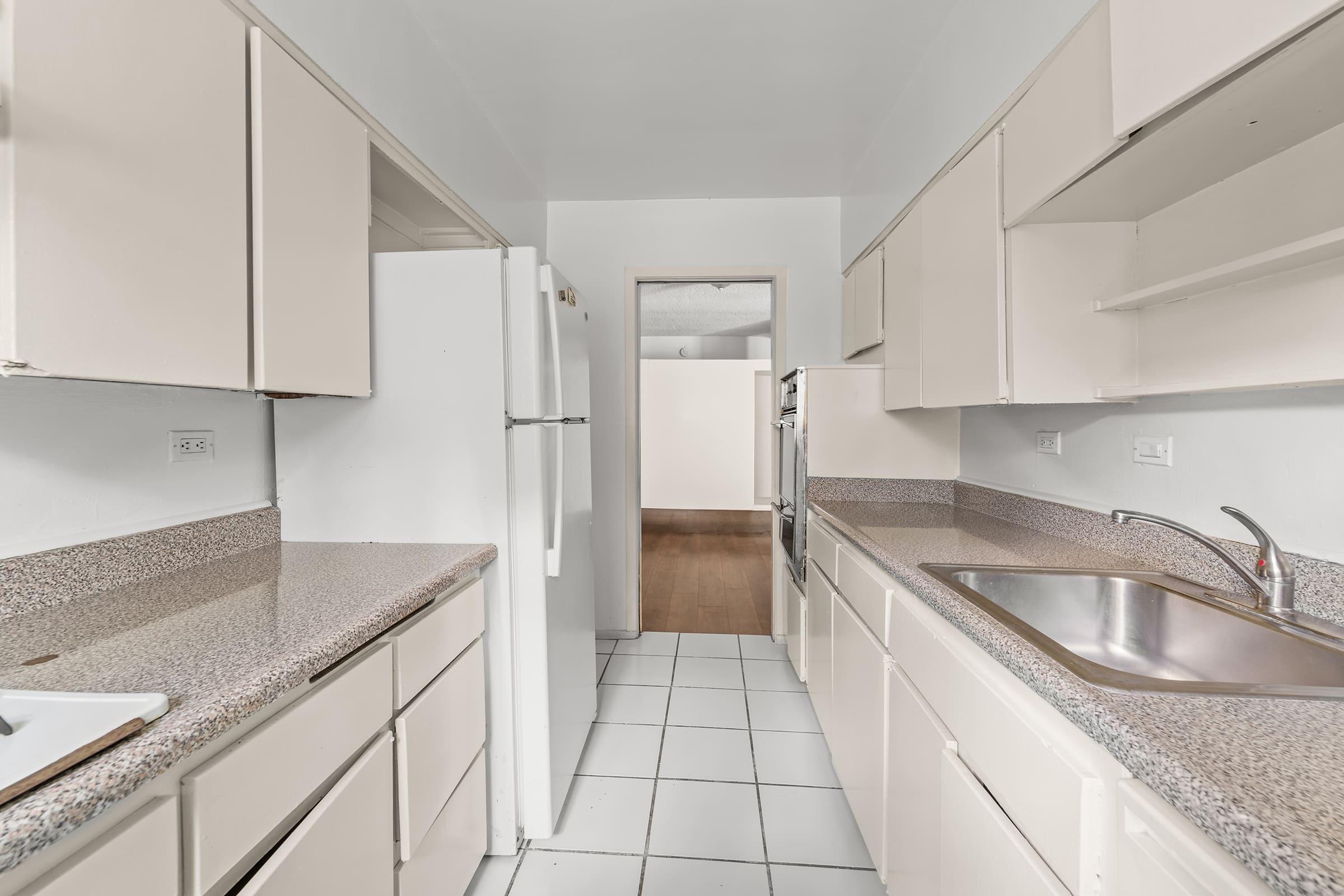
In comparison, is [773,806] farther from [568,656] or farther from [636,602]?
[636,602]

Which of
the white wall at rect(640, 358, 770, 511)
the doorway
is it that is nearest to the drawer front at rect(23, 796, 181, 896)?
the doorway

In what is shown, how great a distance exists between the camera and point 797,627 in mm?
2568

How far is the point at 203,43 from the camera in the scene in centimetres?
98

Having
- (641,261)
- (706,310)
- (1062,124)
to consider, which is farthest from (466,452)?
(706,310)

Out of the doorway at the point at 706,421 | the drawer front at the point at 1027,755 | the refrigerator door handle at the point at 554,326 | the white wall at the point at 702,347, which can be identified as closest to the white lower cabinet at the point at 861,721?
the drawer front at the point at 1027,755

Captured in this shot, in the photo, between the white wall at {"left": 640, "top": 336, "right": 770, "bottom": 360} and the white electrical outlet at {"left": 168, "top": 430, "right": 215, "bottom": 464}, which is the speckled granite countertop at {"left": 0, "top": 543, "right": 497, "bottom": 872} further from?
the white wall at {"left": 640, "top": 336, "right": 770, "bottom": 360}

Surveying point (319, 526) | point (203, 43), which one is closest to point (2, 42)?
point (203, 43)

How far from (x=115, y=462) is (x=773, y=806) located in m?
2.03

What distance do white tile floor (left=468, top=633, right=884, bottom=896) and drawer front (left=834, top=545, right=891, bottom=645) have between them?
71 cm

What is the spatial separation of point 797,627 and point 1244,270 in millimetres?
2082

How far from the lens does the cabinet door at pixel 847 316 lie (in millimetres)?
2861

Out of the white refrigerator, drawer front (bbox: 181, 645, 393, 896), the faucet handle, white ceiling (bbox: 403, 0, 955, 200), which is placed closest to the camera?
drawer front (bbox: 181, 645, 393, 896)

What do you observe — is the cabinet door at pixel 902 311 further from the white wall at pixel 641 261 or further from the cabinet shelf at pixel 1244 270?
the white wall at pixel 641 261

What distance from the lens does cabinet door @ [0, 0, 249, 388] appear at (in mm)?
720
